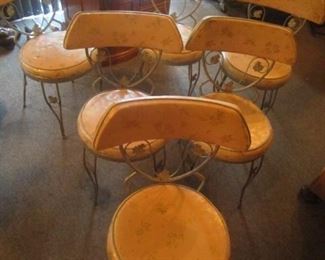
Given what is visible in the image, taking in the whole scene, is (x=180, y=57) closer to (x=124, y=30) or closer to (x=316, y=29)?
(x=124, y=30)

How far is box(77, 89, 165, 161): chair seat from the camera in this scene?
1.14 m

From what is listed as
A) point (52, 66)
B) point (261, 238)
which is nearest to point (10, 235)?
point (52, 66)

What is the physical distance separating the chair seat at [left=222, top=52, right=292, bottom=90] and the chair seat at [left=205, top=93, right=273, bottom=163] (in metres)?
0.19

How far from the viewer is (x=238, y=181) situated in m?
1.62

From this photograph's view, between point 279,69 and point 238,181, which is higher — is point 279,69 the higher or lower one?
the higher one

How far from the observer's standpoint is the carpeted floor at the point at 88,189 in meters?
1.35

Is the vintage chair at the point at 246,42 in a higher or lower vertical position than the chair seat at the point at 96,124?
higher

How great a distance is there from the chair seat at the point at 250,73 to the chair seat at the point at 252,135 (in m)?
0.19

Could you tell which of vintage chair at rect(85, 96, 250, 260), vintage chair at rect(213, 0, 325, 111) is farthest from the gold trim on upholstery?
vintage chair at rect(85, 96, 250, 260)

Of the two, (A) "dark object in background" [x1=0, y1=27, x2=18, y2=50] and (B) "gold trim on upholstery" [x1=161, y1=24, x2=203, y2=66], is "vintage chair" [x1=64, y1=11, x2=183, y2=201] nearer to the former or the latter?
(B) "gold trim on upholstery" [x1=161, y1=24, x2=203, y2=66]

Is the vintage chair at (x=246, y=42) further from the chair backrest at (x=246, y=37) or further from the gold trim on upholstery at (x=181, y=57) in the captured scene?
the gold trim on upholstery at (x=181, y=57)

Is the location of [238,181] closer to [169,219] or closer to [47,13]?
[169,219]

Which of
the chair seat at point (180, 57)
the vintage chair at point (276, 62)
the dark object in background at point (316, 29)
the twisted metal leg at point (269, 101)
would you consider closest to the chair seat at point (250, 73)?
the vintage chair at point (276, 62)

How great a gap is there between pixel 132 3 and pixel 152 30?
3.36ft
